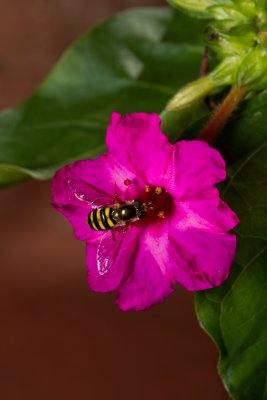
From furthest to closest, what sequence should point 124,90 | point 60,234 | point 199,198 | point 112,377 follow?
point 60,234 < point 112,377 < point 124,90 < point 199,198

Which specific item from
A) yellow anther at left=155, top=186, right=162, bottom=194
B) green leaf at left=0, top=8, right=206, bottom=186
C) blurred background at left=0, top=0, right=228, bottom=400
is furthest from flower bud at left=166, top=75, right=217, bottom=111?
blurred background at left=0, top=0, right=228, bottom=400

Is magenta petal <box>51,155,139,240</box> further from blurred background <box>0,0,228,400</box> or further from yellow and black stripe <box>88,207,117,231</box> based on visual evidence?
blurred background <box>0,0,228,400</box>

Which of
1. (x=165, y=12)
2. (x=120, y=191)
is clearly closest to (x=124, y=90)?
(x=165, y=12)

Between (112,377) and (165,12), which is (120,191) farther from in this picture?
(112,377)

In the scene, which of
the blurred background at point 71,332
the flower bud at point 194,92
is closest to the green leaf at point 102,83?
the flower bud at point 194,92

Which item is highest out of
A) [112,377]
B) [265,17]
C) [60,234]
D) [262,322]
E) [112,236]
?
[265,17]
